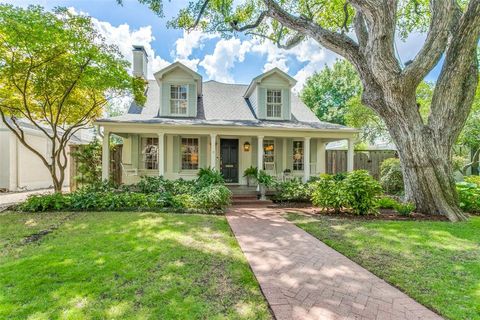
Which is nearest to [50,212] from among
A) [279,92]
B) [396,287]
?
[396,287]

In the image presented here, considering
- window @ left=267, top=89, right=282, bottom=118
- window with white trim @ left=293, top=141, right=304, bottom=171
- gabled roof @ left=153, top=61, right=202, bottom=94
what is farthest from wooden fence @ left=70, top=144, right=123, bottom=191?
window with white trim @ left=293, top=141, right=304, bottom=171

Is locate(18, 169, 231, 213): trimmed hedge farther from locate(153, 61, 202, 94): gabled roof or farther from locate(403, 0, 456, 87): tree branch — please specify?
locate(403, 0, 456, 87): tree branch

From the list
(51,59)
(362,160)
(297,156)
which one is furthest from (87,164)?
(362,160)

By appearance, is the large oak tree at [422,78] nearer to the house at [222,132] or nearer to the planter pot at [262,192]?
the house at [222,132]

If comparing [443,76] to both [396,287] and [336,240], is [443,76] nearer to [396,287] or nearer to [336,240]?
[336,240]

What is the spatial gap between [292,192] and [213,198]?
3366mm

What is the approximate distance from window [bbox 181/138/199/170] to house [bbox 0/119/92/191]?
322 inches

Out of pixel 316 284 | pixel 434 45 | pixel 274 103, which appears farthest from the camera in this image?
pixel 274 103

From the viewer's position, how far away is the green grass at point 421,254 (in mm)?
3078

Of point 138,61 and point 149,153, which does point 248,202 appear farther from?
point 138,61

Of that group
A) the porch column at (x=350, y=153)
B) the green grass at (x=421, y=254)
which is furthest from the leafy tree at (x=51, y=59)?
the porch column at (x=350, y=153)

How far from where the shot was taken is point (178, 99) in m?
11.6

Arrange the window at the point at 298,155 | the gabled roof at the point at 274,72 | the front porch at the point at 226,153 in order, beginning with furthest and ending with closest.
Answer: the window at the point at 298,155 → the gabled roof at the point at 274,72 → the front porch at the point at 226,153

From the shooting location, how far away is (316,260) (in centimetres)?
424
